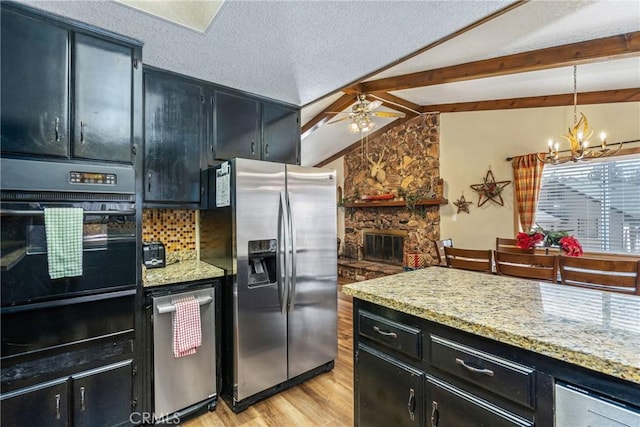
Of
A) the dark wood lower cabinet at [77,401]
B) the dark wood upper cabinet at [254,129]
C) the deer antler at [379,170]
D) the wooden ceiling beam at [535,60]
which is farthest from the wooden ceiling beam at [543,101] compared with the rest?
the dark wood lower cabinet at [77,401]

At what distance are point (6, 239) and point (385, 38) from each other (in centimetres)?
230

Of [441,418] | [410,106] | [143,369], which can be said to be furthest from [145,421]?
[410,106]

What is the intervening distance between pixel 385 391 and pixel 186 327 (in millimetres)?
1314

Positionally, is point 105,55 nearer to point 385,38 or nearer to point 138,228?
point 138,228

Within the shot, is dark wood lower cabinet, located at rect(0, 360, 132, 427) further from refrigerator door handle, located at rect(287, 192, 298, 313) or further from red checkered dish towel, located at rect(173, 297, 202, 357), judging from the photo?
refrigerator door handle, located at rect(287, 192, 298, 313)

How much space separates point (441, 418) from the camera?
116 centimetres

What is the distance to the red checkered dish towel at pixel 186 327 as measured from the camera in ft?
6.22

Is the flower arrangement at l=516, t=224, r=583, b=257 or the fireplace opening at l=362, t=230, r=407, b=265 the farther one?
the fireplace opening at l=362, t=230, r=407, b=265

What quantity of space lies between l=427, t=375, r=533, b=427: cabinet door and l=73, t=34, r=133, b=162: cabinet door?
208 centimetres

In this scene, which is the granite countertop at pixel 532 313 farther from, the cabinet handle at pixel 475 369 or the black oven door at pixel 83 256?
the black oven door at pixel 83 256

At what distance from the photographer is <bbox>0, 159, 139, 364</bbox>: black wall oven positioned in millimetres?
1441

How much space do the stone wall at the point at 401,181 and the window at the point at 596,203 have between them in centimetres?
162

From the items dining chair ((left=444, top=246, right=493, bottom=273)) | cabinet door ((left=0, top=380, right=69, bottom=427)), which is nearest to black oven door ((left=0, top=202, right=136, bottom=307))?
cabinet door ((left=0, top=380, right=69, bottom=427))

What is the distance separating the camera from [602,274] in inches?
82.0
